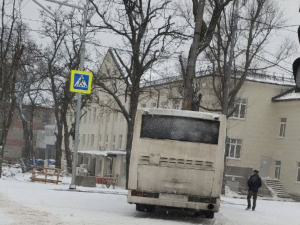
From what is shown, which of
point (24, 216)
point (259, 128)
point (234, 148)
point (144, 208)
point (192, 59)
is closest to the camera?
point (24, 216)

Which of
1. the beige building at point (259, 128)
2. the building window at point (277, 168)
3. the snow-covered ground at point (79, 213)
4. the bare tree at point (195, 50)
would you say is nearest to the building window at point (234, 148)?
the beige building at point (259, 128)

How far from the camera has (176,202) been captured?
1499 centimetres

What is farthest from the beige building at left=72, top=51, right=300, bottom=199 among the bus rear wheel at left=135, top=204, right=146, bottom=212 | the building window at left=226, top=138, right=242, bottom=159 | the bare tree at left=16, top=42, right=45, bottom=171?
the bus rear wheel at left=135, top=204, right=146, bottom=212

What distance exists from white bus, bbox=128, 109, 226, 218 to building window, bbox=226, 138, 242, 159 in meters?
34.2

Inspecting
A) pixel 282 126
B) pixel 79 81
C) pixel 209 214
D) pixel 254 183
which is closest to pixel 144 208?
pixel 209 214

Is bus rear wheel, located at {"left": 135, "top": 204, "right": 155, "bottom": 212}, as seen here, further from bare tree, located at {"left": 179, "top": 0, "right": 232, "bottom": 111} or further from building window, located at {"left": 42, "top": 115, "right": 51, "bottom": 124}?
building window, located at {"left": 42, "top": 115, "right": 51, "bottom": 124}

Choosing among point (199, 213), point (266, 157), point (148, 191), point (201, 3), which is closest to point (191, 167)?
point (148, 191)

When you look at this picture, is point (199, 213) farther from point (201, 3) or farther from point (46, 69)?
point (46, 69)

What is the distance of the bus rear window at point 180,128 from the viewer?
15.2m

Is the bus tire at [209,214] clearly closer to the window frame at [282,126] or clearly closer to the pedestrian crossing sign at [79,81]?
the pedestrian crossing sign at [79,81]

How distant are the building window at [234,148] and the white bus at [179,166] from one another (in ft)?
112

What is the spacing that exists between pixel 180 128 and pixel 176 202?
1.93 metres

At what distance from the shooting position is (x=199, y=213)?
16.8 metres

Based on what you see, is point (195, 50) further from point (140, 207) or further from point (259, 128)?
point (259, 128)
